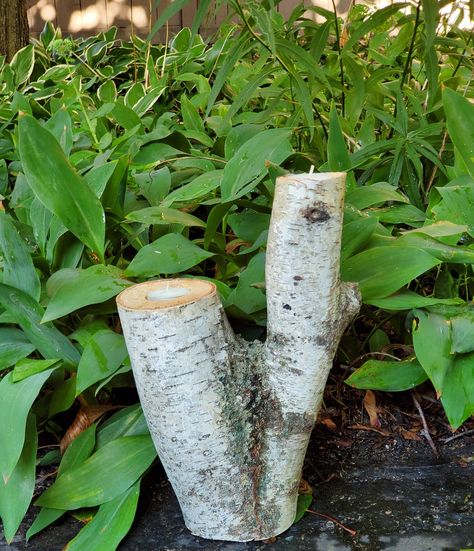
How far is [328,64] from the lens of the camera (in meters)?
2.17

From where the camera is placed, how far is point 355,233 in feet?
4.32

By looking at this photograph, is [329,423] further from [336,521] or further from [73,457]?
[73,457]

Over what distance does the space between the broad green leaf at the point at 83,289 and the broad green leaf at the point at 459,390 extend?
2.08ft

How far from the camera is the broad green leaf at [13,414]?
1.13m

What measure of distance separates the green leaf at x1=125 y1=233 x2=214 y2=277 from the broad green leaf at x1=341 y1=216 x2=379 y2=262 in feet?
0.90

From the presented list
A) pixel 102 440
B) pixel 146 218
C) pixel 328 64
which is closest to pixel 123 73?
pixel 328 64

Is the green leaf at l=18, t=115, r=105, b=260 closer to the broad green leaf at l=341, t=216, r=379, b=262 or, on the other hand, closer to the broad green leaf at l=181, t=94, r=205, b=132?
the broad green leaf at l=341, t=216, r=379, b=262

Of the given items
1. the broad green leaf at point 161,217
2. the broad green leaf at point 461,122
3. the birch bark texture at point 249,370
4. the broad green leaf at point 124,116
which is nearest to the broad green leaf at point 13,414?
the birch bark texture at point 249,370

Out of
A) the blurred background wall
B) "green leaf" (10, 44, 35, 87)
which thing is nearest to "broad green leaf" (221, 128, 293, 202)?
"green leaf" (10, 44, 35, 87)

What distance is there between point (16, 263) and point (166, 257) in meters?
0.30

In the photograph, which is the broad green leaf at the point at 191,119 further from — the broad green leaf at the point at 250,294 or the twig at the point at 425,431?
the twig at the point at 425,431

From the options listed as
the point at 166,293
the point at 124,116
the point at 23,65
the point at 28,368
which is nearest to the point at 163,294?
the point at 166,293

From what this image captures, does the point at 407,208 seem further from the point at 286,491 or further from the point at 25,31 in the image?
the point at 25,31

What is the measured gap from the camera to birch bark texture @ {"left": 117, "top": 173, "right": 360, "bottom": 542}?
101cm
